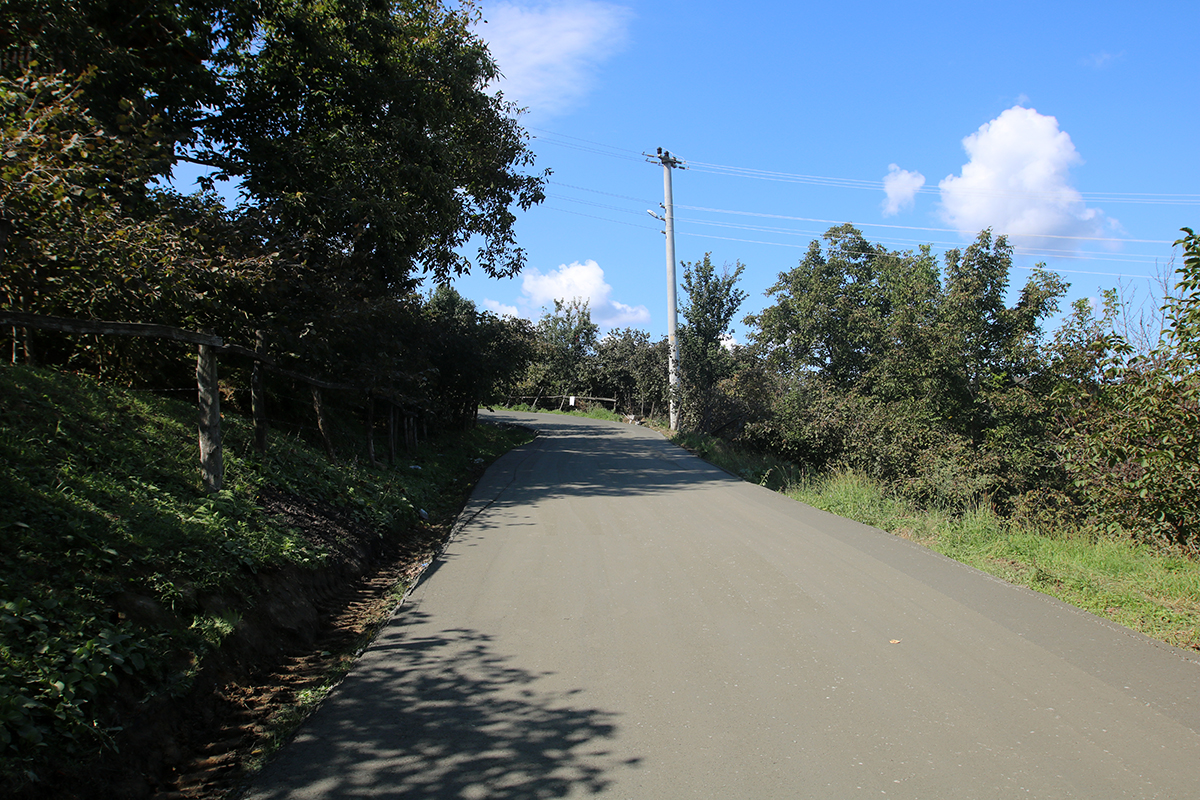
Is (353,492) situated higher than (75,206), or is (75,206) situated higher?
(75,206)

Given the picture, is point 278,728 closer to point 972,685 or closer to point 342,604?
point 342,604

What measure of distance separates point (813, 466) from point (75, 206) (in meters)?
18.1

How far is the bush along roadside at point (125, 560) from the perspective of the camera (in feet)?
10.8

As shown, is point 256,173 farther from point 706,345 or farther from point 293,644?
point 706,345

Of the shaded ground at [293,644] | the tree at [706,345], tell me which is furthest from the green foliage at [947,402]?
the shaded ground at [293,644]

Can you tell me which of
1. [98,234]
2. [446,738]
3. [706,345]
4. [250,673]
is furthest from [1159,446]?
[706,345]

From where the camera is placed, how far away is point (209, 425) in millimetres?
6641

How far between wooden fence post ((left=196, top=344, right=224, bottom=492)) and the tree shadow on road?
2.88 metres

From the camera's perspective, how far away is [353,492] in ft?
31.7

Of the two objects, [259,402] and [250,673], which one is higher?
[259,402]

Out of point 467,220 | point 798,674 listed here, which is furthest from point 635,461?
point 798,674

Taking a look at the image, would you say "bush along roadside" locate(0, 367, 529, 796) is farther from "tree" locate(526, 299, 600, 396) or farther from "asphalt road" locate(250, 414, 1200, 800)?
"tree" locate(526, 299, 600, 396)

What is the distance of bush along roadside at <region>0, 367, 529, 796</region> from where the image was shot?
3.29m

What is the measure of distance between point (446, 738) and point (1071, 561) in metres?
7.00
